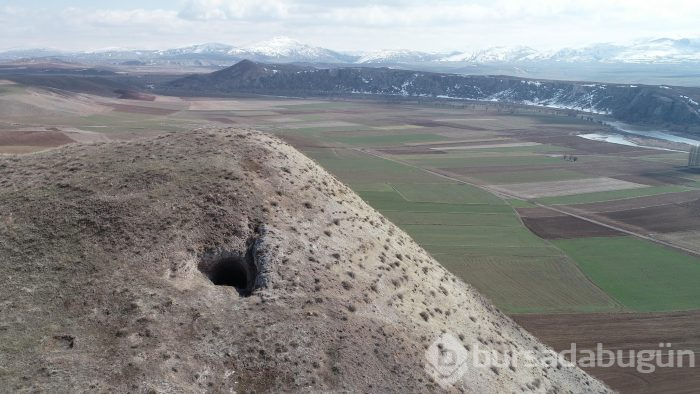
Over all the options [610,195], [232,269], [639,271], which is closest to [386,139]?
[610,195]

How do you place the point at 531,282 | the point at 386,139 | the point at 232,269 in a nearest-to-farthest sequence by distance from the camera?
1. the point at 232,269
2. the point at 531,282
3. the point at 386,139

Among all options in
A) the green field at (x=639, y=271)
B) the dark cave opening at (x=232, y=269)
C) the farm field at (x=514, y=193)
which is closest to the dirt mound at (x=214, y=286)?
the dark cave opening at (x=232, y=269)

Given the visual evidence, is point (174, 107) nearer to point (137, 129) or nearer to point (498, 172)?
point (137, 129)

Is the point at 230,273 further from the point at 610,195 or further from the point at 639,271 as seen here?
the point at 610,195

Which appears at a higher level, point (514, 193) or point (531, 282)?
point (514, 193)

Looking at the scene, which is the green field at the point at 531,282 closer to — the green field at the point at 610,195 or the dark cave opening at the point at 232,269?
the dark cave opening at the point at 232,269

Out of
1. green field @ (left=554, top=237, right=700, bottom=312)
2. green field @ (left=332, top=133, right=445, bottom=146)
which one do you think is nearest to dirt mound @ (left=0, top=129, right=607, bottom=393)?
green field @ (left=554, top=237, right=700, bottom=312)
